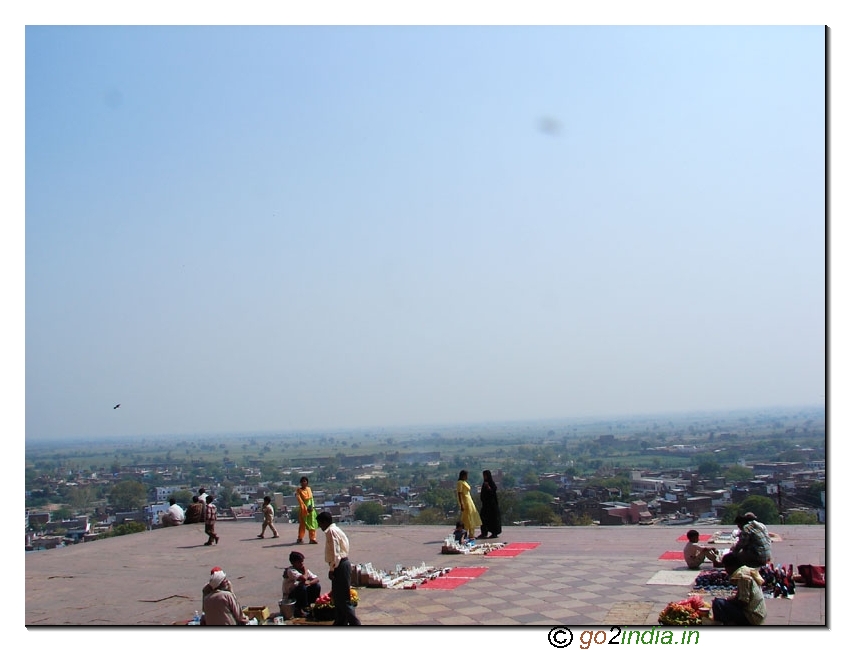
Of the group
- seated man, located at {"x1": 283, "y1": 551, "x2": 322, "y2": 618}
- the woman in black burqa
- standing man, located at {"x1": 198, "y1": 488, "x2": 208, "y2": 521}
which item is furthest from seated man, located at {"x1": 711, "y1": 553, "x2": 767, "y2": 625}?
standing man, located at {"x1": 198, "y1": 488, "x2": 208, "y2": 521}

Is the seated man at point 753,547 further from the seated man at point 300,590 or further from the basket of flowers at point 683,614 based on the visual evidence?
the seated man at point 300,590

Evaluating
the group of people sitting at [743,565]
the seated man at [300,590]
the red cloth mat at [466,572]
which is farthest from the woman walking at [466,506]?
the seated man at [300,590]

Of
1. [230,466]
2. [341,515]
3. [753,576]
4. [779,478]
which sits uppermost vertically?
[753,576]

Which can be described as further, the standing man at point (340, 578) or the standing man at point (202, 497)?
the standing man at point (202, 497)

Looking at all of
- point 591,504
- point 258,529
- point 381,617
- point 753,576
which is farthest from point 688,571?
point 258,529

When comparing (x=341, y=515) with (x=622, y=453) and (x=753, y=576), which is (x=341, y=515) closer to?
(x=753, y=576)
